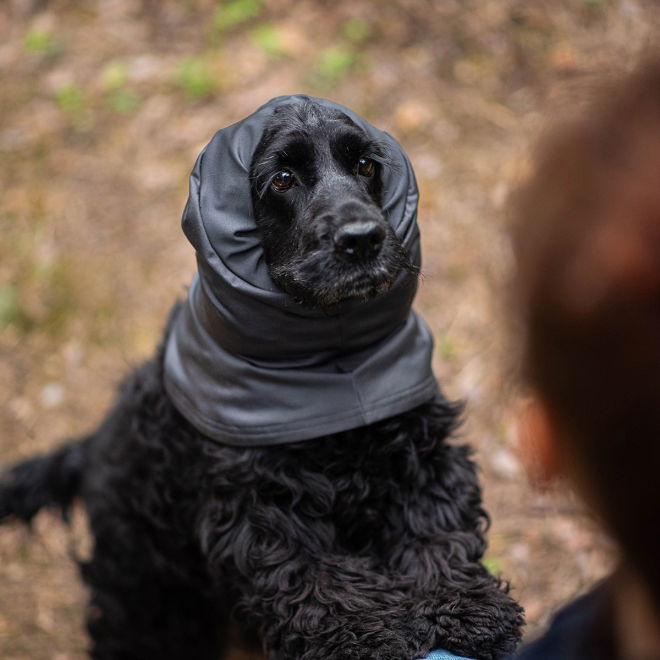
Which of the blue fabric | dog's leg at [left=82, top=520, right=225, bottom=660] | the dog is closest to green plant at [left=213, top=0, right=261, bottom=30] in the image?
the dog

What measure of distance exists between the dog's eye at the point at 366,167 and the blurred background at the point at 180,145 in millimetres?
2274

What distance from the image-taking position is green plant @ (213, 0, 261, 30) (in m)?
6.74

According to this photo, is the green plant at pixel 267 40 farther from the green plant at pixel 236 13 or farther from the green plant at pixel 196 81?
the green plant at pixel 196 81

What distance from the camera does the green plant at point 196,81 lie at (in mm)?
6422

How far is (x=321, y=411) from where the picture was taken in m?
2.78

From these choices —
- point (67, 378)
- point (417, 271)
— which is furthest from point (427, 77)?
point (417, 271)

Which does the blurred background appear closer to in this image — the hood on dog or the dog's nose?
the hood on dog

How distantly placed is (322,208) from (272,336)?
0.47 m

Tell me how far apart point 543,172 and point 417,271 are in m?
1.51

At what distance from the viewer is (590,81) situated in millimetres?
1383

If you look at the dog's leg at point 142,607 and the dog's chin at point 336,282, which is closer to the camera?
the dog's chin at point 336,282

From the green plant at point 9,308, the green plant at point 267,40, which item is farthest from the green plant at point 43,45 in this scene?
the green plant at point 9,308

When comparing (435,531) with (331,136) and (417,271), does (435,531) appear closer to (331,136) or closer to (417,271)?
(417,271)

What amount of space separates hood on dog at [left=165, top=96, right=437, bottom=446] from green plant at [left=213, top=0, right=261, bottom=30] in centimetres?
424
